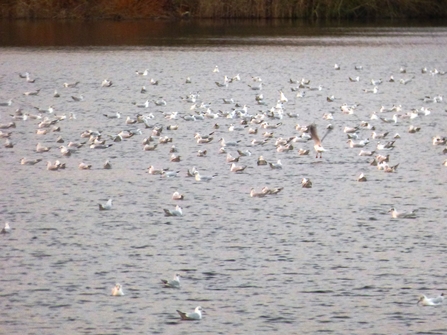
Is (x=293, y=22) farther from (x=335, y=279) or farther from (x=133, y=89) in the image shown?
(x=335, y=279)

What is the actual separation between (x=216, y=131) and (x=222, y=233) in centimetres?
823

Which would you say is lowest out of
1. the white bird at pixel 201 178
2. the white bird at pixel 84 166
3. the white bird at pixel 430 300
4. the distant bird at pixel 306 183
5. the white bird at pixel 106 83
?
the white bird at pixel 106 83

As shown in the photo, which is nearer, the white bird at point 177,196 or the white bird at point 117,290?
the white bird at point 117,290

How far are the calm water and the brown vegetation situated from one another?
32.7 m

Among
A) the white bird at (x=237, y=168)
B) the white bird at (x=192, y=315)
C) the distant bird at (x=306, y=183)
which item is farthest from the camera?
the white bird at (x=237, y=168)

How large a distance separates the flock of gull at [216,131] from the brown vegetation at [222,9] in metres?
30.3

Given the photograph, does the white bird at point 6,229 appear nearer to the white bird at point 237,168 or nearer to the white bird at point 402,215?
the white bird at point 402,215

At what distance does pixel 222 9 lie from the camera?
59.2 meters

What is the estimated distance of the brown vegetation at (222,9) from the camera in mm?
58469

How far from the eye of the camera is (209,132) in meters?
21.0

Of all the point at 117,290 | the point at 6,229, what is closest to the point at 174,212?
the point at 6,229

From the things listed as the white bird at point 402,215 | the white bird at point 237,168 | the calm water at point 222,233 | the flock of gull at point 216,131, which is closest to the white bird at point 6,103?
the flock of gull at point 216,131

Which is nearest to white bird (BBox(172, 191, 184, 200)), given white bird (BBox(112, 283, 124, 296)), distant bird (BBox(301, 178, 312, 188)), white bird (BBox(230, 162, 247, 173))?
distant bird (BBox(301, 178, 312, 188))

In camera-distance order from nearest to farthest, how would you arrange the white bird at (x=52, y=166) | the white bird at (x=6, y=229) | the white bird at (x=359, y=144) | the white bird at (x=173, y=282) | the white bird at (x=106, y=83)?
the white bird at (x=173, y=282), the white bird at (x=6, y=229), the white bird at (x=52, y=166), the white bird at (x=359, y=144), the white bird at (x=106, y=83)
